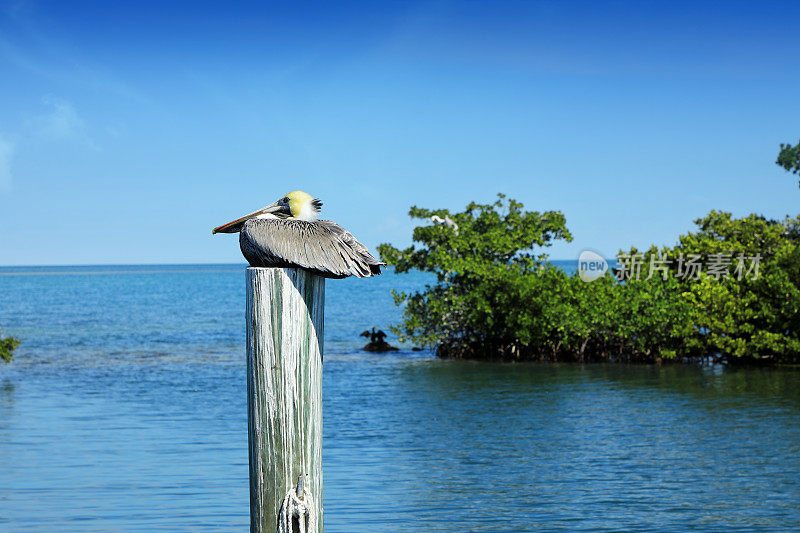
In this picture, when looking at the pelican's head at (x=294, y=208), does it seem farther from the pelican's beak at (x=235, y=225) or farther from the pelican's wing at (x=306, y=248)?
the pelican's wing at (x=306, y=248)

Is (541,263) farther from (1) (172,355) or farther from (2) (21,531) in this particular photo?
(2) (21,531)

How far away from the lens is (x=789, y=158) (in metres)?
37.5

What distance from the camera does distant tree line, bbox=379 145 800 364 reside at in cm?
2480

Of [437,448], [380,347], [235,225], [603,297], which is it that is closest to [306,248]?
[235,225]

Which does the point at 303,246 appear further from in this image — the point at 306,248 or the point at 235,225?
the point at 235,225

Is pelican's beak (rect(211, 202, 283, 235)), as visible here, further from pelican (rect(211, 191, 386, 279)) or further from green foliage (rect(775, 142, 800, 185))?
green foliage (rect(775, 142, 800, 185))

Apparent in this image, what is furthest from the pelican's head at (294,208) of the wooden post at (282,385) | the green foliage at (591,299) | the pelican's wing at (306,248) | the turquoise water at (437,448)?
the green foliage at (591,299)

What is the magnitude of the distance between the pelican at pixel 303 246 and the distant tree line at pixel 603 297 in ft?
70.4

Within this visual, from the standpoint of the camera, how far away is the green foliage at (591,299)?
24766 millimetres

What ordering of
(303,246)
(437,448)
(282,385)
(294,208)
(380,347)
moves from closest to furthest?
1. (282,385)
2. (303,246)
3. (294,208)
4. (437,448)
5. (380,347)

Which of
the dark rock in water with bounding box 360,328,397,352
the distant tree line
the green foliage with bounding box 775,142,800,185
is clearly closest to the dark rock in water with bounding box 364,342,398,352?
the dark rock in water with bounding box 360,328,397,352

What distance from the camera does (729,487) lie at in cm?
1216

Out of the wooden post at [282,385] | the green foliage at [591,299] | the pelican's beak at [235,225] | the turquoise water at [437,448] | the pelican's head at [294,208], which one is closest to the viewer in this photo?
the wooden post at [282,385]

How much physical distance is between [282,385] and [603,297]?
22.6 meters
